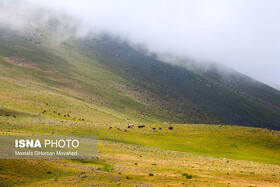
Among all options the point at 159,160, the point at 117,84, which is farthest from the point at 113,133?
the point at 117,84

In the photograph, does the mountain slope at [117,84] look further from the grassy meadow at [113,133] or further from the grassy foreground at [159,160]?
the grassy foreground at [159,160]

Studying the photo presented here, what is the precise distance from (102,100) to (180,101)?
5605cm

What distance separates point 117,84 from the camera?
15112cm

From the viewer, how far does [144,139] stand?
58.0 metres

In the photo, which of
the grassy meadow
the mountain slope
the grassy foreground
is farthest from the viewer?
the mountain slope

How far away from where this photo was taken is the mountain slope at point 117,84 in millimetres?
117688

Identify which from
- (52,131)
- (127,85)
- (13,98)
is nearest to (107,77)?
(127,85)

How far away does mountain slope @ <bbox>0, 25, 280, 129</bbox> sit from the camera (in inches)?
4633

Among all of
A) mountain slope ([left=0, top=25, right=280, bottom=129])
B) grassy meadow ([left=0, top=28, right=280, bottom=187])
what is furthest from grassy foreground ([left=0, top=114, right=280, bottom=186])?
mountain slope ([left=0, top=25, right=280, bottom=129])

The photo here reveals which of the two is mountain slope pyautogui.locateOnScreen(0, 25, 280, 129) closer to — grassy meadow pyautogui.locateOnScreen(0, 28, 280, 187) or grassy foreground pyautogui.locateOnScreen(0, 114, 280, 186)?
grassy meadow pyautogui.locateOnScreen(0, 28, 280, 187)

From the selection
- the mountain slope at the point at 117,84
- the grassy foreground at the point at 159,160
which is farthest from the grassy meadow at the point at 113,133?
the mountain slope at the point at 117,84

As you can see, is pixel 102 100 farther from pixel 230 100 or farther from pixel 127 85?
pixel 230 100

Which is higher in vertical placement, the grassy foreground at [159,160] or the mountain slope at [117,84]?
the mountain slope at [117,84]

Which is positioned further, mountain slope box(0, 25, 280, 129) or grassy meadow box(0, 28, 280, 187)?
mountain slope box(0, 25, 280, 129)
